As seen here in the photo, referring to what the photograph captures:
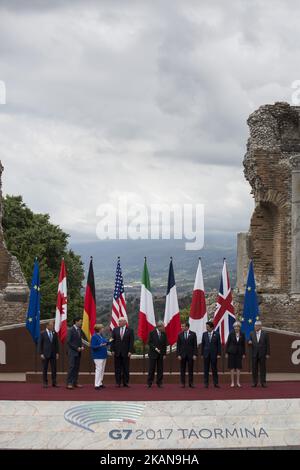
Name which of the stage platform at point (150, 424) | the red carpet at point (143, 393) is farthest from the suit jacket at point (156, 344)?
the stage platform at point (150, 424)

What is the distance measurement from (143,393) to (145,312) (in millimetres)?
2895

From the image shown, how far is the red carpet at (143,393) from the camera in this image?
1616 centimetres

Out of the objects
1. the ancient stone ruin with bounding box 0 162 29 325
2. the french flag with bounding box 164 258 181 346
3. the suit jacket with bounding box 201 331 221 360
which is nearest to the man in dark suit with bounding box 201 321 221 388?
the suit jacket with bounding box 201 331 221 360

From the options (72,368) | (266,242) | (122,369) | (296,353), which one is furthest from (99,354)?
Result: (266,242)

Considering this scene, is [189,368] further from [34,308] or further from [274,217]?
[274,217]

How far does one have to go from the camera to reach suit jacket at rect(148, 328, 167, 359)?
17969mm

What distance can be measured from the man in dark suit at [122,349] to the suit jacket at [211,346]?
163cm

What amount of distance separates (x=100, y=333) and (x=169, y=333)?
2242 mm

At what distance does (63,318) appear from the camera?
19.0m

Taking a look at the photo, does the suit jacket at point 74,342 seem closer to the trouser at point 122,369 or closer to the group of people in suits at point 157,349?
the group of people in suits at point 157,349

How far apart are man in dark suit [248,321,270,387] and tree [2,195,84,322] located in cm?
2480

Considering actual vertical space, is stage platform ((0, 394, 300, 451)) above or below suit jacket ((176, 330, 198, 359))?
below

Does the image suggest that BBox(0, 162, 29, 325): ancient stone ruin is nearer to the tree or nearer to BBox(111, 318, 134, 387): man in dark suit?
BBox(111, 318, 134, 387): man in dark suit

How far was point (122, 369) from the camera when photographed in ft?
59.4
